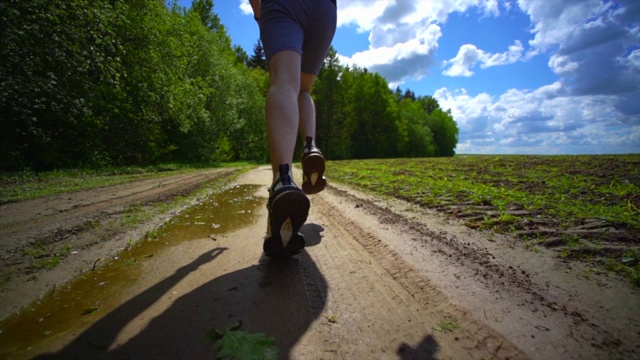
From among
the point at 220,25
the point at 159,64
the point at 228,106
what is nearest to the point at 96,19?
the point at 159,64

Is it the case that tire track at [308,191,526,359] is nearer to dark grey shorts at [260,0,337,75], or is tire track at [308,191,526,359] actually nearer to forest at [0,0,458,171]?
dark grey shorts at [260,0,337,75]

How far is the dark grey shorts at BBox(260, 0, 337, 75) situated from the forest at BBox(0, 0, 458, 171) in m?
9.50

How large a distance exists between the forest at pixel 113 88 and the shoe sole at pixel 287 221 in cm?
1018

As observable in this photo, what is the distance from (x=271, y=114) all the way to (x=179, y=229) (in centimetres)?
128

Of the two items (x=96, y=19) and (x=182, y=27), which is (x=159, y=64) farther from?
(x=96, y=19)

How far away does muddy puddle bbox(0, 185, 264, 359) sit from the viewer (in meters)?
0.95

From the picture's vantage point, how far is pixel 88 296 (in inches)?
47.8

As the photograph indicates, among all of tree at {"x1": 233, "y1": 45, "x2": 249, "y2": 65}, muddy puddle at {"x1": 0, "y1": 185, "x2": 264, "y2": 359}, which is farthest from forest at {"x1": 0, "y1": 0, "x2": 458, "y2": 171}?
tree at {"x1": 233, "y1": 45, "x2": 249, "y2": 65}

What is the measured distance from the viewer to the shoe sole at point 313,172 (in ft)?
6.67

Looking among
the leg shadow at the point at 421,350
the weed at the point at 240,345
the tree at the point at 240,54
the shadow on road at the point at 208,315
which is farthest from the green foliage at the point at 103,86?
the tree at the point at 240,54

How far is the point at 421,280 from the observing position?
4.45ft

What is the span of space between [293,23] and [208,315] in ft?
5.24

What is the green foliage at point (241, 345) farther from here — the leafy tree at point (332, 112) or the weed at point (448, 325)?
the leafy tree at point (332, 112)

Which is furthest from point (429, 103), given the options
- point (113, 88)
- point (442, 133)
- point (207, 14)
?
point (113, 88)
